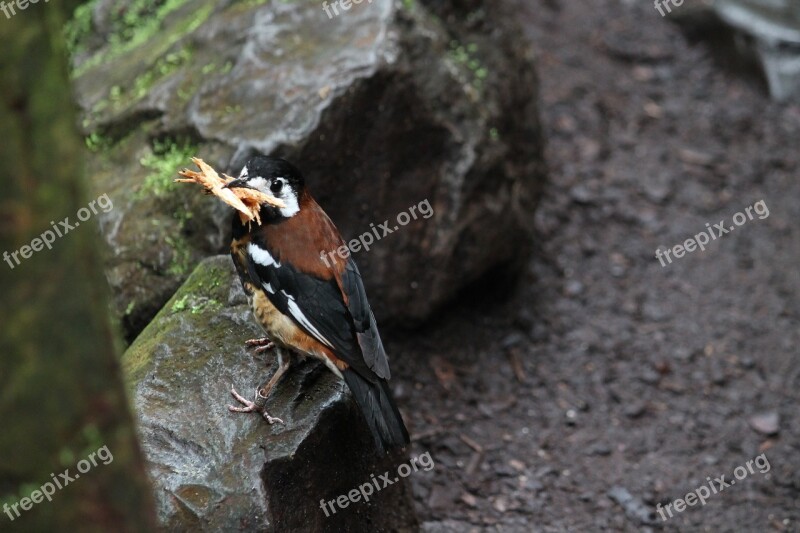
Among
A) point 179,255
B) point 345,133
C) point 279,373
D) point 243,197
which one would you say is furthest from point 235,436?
point 345,133

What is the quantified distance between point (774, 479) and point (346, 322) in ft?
8.75

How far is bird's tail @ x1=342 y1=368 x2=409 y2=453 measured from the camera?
3.45m

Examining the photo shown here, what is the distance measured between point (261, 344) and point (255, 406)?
42cm

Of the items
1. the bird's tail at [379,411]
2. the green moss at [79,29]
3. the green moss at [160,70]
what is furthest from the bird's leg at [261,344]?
the green moss at [79,29]

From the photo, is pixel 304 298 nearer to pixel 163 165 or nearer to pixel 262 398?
pixel 262 398

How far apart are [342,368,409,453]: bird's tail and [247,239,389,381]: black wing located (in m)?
0.04

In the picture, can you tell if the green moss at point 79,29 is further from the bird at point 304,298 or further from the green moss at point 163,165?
the bird at point 304,298

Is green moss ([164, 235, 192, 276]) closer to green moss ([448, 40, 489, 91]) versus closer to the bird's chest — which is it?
the bird's chest

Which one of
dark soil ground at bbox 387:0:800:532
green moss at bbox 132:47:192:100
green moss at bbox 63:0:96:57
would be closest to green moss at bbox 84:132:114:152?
green moss at bbox 132:47:192:100

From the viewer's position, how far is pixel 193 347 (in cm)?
386

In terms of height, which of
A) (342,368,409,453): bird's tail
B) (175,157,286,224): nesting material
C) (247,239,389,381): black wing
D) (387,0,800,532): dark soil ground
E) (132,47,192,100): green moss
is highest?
(175,157,286,224): nesting material

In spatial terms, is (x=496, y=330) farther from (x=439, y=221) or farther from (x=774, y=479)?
(x=774, y=479)

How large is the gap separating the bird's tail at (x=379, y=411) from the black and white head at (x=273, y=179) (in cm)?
84

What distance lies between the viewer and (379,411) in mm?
3498
